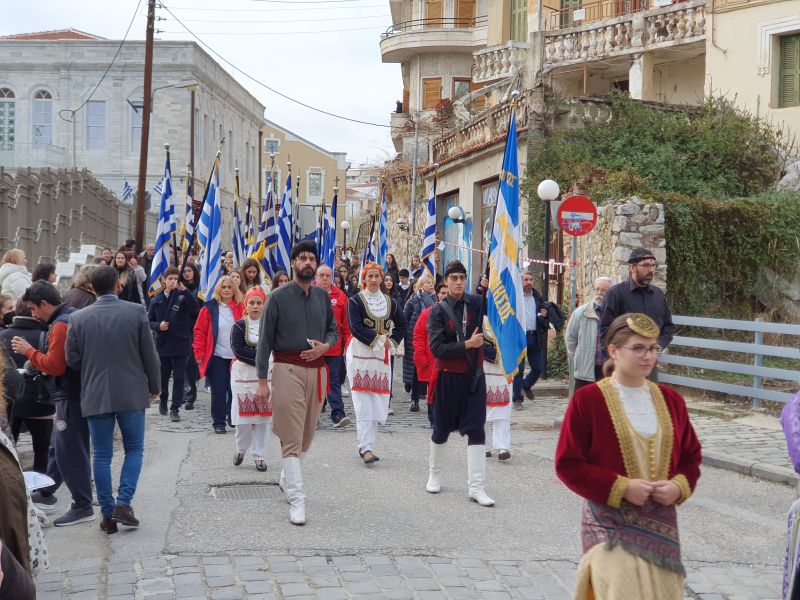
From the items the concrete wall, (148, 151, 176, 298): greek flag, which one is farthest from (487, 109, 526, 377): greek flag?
the concrete wall

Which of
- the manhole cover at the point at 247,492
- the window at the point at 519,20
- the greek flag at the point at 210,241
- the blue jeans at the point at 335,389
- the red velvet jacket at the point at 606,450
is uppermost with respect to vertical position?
the window at the point at 519,20

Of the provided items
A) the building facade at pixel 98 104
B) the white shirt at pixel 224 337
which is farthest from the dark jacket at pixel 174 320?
the building facade at pixel 98 104

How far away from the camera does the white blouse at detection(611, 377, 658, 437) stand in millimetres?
4215

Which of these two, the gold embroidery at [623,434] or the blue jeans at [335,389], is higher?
the gold embroidery at [623,434]

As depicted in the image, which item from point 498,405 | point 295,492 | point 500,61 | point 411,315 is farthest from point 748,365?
point 500,61

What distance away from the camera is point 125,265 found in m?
16.6

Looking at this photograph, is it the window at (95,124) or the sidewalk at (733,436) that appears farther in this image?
the window at (95,124)

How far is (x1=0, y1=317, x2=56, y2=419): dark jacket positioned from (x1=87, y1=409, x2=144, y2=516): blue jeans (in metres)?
0.82

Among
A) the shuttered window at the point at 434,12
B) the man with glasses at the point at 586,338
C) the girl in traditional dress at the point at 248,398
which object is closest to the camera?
the girl in traditional dress at the point at 248,398

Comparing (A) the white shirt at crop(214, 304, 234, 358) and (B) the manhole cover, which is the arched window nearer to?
(A) the white shirt at crop(214, 304, 234, 358)

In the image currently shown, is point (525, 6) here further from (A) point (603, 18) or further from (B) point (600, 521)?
(B) point (600, 521)

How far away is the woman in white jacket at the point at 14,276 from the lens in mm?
12945

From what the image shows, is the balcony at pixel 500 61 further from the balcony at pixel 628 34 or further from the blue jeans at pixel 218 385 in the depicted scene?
the blue jeans at pixel 218 385

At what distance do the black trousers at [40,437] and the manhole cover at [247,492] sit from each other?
1.39 m
